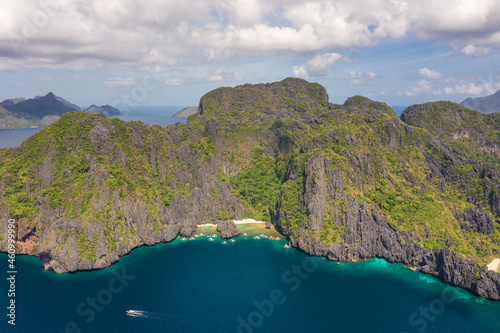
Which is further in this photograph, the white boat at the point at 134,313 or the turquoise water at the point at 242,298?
the white boat at the point at 134,313

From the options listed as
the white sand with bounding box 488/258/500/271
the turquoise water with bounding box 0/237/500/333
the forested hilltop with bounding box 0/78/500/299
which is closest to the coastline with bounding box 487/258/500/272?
the white sand with bounding box 488/258/500/271

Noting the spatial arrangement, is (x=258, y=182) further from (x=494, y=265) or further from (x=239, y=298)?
(x=494, y=265)

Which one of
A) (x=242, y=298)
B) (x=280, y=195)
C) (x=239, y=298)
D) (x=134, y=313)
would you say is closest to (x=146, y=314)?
(x=134, y=313)

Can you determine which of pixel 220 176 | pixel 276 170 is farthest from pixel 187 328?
pixel 276 170

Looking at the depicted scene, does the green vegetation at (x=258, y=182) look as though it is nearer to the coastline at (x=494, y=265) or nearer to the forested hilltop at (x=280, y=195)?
the forested hilltop at (x=280, y=195)

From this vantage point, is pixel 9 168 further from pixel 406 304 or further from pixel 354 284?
pixel 406 304

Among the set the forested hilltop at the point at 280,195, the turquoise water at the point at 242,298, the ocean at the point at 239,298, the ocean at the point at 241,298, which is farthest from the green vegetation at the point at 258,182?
the ocean at the point at 239,298

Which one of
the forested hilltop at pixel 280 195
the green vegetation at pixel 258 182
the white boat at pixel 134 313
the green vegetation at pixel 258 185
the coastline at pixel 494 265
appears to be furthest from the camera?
the green vegetation at pixel 258 185
